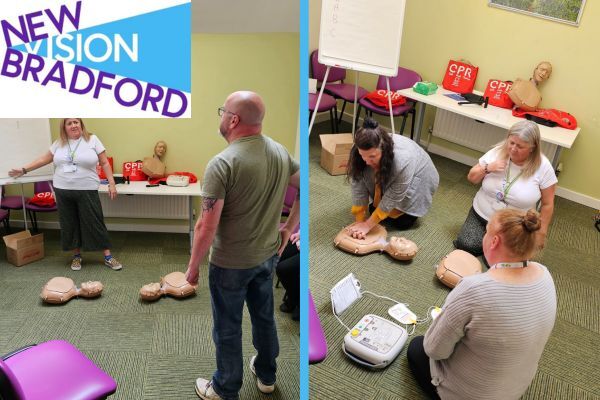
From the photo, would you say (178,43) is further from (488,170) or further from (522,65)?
(522,65)

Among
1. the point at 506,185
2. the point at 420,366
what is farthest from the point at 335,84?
the point at 420,366

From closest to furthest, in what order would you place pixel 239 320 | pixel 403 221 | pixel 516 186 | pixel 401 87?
pixel 239 320 → pixel 516 186 → pixel 403 221 → pixel 401 87

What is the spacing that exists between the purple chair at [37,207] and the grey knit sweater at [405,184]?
2413mm

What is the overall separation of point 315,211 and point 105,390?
2659 millimetres

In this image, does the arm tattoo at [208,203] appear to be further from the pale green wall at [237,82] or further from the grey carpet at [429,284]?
the grey carpet at [429,284]

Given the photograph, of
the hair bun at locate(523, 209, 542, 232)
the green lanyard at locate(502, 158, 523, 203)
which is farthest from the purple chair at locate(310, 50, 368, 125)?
the hair bun at locate(523, 209, 542, 232)

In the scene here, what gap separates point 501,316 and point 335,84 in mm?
3629

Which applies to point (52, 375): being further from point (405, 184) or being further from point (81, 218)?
point (405, 184)

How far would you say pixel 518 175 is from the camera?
306 cm

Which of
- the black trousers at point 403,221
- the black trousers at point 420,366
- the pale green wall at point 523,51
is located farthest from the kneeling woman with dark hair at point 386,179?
the pale green wall at point 523,51

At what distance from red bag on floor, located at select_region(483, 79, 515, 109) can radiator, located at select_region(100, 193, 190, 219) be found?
3774mm

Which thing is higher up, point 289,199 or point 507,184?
point 289,199

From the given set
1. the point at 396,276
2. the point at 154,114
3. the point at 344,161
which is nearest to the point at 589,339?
the point at 396,276
